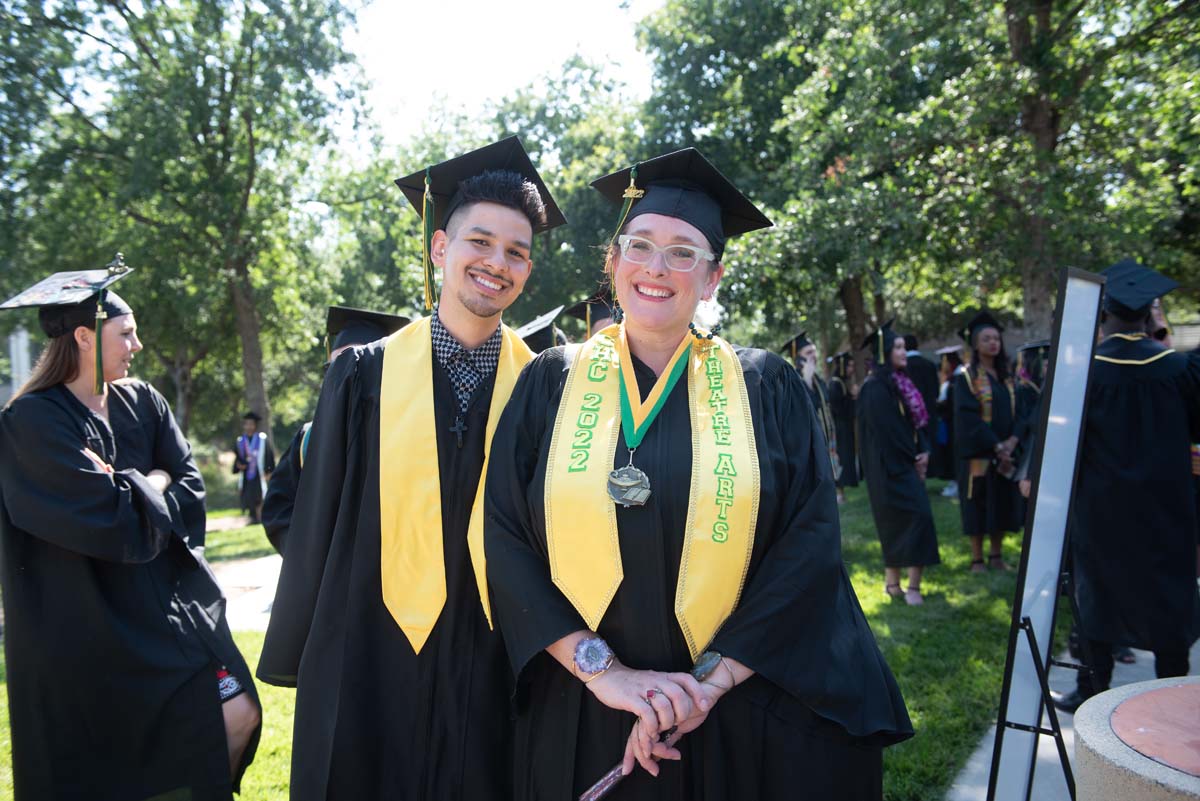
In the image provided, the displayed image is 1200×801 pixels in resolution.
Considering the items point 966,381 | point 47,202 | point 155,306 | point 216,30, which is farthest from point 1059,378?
point 155,306

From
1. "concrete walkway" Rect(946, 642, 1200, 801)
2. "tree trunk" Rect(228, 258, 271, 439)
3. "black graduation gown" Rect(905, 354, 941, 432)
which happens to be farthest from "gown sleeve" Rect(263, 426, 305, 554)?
"tree trunk" Rect(228, 258, 271, 439)

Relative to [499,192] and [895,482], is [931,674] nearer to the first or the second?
[895,482]

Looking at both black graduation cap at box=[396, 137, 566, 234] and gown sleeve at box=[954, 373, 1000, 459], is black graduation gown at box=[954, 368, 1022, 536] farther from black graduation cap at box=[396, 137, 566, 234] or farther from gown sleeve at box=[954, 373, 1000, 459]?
black graduation cap at box=[396, 137, 566, 234]

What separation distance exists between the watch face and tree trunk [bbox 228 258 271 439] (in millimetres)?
14081

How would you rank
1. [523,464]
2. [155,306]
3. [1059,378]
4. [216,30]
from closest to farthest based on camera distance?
Result: [523,464], [1059,378], [216,30], [155,306]

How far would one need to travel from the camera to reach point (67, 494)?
2.69m

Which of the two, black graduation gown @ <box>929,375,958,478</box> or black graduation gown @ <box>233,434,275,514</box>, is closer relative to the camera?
black graduation gown @ <box>929,375,958,478</box>

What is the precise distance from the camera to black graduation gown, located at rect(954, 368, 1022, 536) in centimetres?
670

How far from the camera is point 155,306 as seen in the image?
19.2 meters

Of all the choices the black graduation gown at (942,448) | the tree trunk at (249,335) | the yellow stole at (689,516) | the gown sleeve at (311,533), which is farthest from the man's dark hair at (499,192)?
the tree trunk at (249,335)

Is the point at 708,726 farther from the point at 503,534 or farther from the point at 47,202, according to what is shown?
the point at 47,202

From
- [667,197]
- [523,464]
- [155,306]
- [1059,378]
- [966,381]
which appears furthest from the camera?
[155,306]

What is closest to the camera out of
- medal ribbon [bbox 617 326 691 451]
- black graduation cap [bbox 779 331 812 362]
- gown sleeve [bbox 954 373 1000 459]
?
medal ribbon [bbox 617 326 691 451]

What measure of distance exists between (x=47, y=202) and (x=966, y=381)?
16.3 meters
